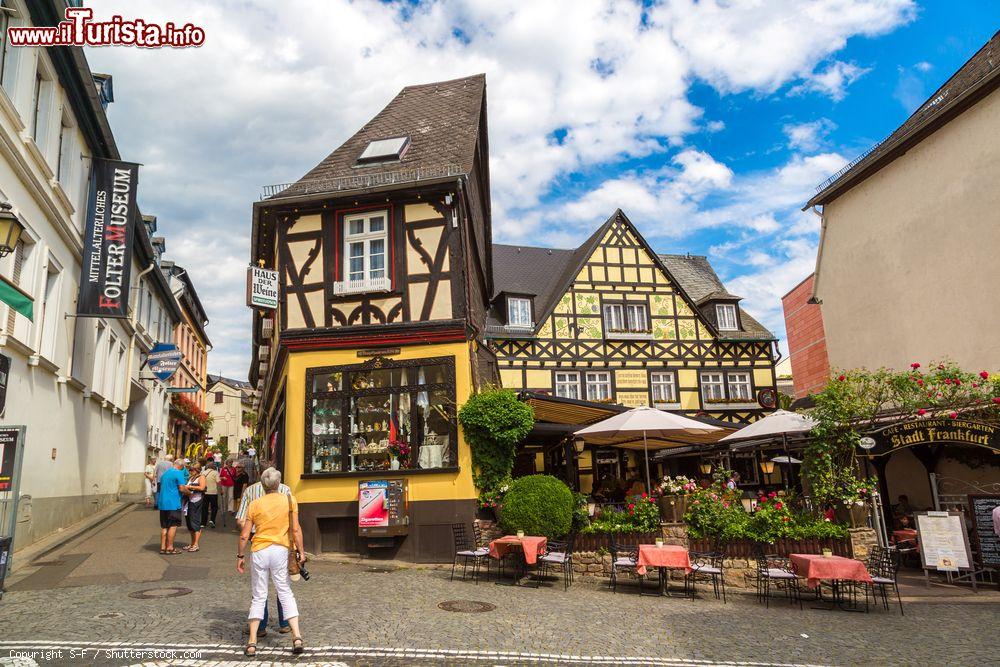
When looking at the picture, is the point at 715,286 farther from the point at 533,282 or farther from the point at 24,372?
the point at 24,372

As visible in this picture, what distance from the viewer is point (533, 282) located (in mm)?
28766

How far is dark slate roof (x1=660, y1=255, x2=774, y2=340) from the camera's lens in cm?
2764

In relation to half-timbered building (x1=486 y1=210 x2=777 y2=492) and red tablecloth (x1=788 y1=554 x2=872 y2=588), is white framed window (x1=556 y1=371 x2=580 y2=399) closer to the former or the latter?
half-timbered building (x1=486 y1=210 x2=777 y2=492)

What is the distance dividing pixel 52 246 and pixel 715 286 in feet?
86.4

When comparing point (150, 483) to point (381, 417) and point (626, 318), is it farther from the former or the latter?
point (626, 318)

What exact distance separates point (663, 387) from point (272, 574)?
2175 cm

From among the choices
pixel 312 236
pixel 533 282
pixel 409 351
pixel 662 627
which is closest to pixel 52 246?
pixel 312 236

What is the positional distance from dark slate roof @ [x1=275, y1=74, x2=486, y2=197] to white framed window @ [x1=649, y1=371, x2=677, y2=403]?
12.7 m

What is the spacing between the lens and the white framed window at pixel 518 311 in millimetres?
25906

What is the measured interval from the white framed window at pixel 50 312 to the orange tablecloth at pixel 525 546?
867cm

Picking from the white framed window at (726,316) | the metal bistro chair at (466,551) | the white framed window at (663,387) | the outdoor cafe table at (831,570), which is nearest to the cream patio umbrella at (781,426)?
the outdoor cafe table at (831,570)

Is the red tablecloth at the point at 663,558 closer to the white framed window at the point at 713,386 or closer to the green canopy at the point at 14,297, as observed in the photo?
the green canopy at the point at 14,297

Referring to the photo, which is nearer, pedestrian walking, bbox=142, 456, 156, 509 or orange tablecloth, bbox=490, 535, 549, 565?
orange tablecloth, bbox=490, 535, 549, 565

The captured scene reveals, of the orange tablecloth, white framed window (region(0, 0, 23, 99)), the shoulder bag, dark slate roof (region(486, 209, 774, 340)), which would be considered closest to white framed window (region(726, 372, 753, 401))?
dark slate roof (region(486, 209, 774, 340))
